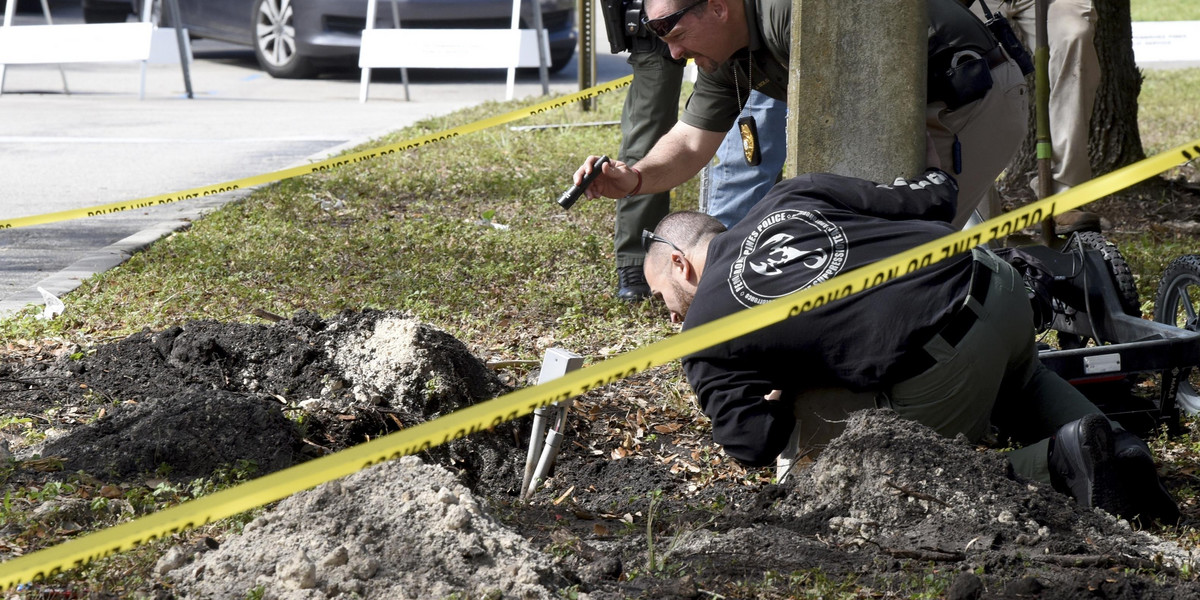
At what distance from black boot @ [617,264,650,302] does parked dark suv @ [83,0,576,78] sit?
7626 mm

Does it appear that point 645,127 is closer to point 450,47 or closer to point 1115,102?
point 1115,102

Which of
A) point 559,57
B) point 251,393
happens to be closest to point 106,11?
point 559,57

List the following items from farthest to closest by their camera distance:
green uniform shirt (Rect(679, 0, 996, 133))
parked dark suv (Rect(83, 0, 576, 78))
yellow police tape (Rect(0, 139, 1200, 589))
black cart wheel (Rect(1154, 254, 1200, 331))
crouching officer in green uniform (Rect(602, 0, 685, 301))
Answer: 1. parked dark suv (Rect(83, 0, 576, 78))
2. crouching officer in green uniform (Rect(602, 0, 685, 301))
3. black cart wheel (Rect(1154, 254, 1200, 331))
4. green uniform shirt (Rect(679, 0, 996, 133))
5. yellow police tape (Rect(0, 139, 1200, 589))

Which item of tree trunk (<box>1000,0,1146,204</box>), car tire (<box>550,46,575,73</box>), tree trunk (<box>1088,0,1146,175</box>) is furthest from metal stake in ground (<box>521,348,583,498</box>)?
car tire (<box>550,46,575,73</box>)

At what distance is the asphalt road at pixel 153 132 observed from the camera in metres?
6.60

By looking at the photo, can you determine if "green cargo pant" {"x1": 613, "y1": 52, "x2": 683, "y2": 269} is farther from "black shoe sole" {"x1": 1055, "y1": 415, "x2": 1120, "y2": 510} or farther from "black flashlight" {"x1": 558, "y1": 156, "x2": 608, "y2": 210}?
"black shoe sole" {"x1": 1055, "y1": 415, "x2": 1120, "y2": 510}

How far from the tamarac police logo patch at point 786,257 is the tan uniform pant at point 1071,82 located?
3.76 m

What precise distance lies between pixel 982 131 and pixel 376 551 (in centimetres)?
270

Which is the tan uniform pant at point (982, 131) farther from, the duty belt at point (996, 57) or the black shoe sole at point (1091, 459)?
the black shoe sole at point (1091, 459)

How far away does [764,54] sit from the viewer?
4.07m

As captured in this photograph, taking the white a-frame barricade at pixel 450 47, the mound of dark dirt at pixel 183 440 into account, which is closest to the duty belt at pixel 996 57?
the mound of dark dirt at pixel 183 440

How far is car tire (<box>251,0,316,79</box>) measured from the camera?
42.7 ft

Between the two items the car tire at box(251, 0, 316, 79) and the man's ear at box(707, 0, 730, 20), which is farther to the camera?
the car tire at box(251, 0, 316, 79)

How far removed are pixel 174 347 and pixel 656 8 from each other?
2.01 meters
